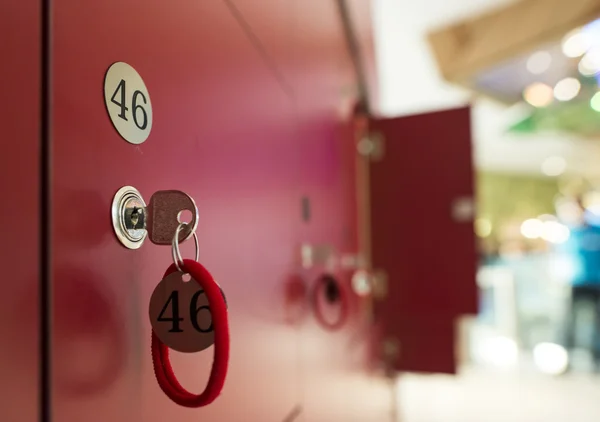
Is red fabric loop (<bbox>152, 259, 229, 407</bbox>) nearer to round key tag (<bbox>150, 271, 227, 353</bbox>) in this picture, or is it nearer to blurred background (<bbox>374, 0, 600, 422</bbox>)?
round key tag (<bbox>150, 271, 227, 353</bbox>)

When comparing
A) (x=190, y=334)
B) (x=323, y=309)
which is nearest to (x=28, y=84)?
(x=190, y=334)

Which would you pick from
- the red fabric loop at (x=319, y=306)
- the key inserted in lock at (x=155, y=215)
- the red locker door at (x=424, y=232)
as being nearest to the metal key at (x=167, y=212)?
the key inserted in lock at (x=155, y=215)

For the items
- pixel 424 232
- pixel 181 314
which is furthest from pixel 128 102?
pixel 424 232

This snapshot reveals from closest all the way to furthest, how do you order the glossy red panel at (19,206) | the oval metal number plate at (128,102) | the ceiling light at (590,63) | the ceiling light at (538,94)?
the glossy red panel at (19,206)
the oval metal number plate at (128,102)
the ceiling light at (590,63)
the ceiling light at (538,94)

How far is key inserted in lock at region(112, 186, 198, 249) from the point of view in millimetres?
407

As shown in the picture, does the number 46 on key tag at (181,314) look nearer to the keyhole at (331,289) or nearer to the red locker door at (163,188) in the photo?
the red locker door at (163,188)

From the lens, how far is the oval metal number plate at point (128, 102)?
0.40 meters

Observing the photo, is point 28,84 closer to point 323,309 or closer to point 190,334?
point 190,334

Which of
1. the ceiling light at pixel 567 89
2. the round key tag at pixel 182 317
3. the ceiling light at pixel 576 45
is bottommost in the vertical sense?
the round key tag at pixel 182 317

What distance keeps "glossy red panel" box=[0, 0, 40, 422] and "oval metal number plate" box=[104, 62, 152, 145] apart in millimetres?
75

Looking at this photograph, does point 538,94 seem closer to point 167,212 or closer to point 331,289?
point 331,289

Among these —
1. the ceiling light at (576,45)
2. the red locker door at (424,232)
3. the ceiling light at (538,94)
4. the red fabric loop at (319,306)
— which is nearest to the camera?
the red fabric loop at (319,306)

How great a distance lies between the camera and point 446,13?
8.86 ft

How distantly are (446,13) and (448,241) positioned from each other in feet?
5.02
